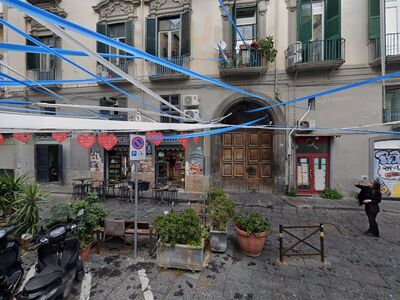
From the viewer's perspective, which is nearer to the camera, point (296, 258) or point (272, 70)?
point (296, 258)

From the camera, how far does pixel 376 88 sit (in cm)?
905

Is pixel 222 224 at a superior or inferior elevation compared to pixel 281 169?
inferior

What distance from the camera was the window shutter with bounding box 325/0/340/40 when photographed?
906cm

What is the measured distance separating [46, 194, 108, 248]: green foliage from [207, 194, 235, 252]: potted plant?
7.59ft

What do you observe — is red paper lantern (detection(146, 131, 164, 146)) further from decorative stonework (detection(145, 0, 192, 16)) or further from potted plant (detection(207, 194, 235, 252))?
decorative stonework (detection(145, 0, 192, 16))

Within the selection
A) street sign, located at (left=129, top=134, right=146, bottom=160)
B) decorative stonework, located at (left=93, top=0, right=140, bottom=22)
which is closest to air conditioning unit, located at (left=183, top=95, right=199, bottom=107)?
decorative stonework, located at (left=93, top=0, right=140, bottom=22)

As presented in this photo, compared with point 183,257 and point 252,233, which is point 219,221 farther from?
point 183,257

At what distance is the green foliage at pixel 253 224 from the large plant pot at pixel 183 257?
3.37 ft

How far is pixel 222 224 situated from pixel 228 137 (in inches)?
268

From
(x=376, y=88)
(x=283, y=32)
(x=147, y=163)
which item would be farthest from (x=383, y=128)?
(x=147, y=163)

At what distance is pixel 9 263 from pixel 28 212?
1749mm

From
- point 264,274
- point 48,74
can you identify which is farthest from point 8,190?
point 48,74

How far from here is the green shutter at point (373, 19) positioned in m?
8.60

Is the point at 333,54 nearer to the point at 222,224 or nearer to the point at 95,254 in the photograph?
the point at 222,224
